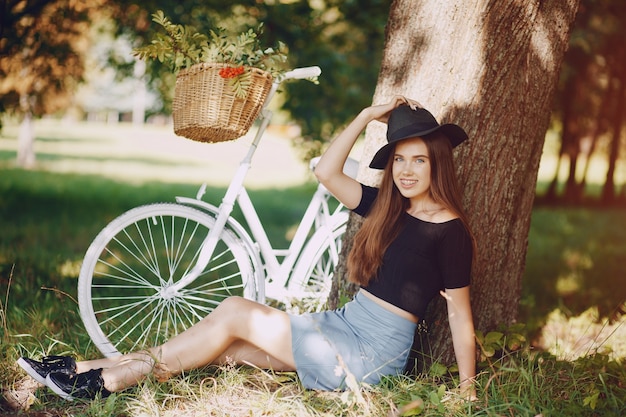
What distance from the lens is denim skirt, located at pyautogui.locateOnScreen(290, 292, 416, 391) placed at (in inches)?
120

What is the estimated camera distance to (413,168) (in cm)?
308

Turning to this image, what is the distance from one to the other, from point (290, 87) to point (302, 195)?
22.5 feet

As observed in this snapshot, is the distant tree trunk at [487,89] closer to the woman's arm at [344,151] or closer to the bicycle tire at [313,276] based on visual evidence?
the woman's arm at [344,151]

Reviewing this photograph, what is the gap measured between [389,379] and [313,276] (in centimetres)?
139

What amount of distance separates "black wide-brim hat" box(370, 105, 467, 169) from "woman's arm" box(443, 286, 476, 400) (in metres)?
0.68

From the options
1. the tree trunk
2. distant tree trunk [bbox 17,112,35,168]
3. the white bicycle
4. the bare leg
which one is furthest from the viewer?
distant tree trunk [bbox 17,112,35,168]

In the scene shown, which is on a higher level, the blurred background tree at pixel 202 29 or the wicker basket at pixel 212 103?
the blurred background tree at pixel 202 29

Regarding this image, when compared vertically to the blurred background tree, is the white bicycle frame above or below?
below

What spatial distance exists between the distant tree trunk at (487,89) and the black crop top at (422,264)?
390mm

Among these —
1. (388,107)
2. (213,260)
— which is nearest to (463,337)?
(388,107)

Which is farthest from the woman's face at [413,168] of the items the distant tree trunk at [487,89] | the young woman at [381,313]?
the distant tree trunk at [487,89]

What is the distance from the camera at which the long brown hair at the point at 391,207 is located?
307 centimetres

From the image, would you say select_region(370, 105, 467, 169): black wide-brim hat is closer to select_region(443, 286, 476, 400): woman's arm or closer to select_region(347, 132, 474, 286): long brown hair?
select_region(347, 132, 474, 286): long brown hair

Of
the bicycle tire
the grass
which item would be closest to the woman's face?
the grass
